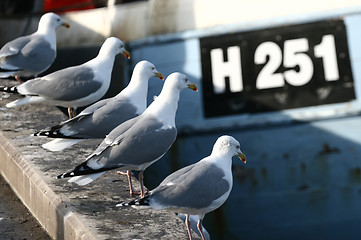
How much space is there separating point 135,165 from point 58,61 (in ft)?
9.73

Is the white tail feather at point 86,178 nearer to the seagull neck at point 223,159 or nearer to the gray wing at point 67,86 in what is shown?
the seagull neck at point 223,159

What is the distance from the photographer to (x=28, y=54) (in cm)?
479

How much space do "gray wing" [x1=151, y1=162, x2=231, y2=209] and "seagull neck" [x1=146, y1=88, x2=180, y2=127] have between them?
17.6 inches

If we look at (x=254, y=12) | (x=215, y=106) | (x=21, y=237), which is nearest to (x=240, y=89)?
(x=215, y=106)

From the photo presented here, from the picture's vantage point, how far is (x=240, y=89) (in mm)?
5309

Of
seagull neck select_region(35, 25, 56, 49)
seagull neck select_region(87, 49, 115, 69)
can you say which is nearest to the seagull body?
seagull neck select_region(87, 49, 115, 69)

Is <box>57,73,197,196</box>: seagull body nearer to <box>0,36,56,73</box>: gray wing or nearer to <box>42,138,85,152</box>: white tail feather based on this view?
<box>42,138,85,152</box>: white tail feather

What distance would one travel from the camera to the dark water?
5250 millimetres

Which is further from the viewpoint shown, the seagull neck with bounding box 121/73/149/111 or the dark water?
the dark water

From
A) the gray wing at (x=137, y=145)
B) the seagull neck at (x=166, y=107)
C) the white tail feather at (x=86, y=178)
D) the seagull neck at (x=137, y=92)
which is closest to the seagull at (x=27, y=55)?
the seagull neck at (x=137, y=92)

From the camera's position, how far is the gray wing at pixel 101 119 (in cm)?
351

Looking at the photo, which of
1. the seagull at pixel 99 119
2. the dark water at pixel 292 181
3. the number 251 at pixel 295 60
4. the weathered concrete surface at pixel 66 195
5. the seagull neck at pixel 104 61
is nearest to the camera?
the weathered concrete surface at pixel 66 195

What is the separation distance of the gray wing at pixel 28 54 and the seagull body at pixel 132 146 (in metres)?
1.68

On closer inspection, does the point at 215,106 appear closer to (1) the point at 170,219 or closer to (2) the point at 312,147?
(2) the point at 312,147
